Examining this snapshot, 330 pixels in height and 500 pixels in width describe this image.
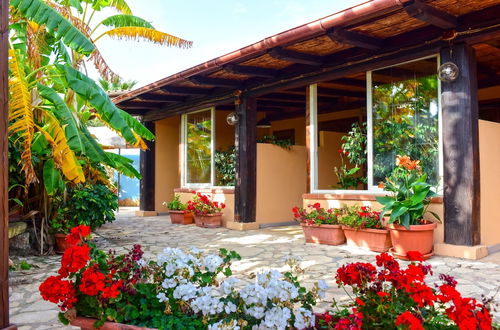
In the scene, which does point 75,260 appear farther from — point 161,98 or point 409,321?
point 161,98

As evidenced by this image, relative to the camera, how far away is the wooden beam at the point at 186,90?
830 cm

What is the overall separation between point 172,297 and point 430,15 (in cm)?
399

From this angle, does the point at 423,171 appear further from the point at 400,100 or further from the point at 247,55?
the point at 247,55

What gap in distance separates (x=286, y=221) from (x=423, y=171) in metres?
3.75

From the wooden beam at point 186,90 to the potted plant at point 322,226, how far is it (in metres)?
3.68

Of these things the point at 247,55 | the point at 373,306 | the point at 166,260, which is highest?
the point at 247,55

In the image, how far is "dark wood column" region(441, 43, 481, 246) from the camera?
4.83m

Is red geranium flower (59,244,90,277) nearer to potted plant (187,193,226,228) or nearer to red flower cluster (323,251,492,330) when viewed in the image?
red flower cluster (323,251,492,330)

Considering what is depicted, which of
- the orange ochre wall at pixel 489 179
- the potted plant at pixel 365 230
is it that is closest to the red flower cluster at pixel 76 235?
the potted plant at pixel 365 230

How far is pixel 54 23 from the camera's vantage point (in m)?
4.79

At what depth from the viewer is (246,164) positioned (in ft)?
25.9

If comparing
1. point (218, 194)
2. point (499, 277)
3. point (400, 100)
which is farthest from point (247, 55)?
point (499, 277)

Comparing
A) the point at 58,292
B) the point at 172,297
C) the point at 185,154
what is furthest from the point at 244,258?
the point at 185,154

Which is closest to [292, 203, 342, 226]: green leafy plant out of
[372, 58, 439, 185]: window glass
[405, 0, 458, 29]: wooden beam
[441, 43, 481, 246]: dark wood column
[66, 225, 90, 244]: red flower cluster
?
[372, 58, 439, 185]: window glass
